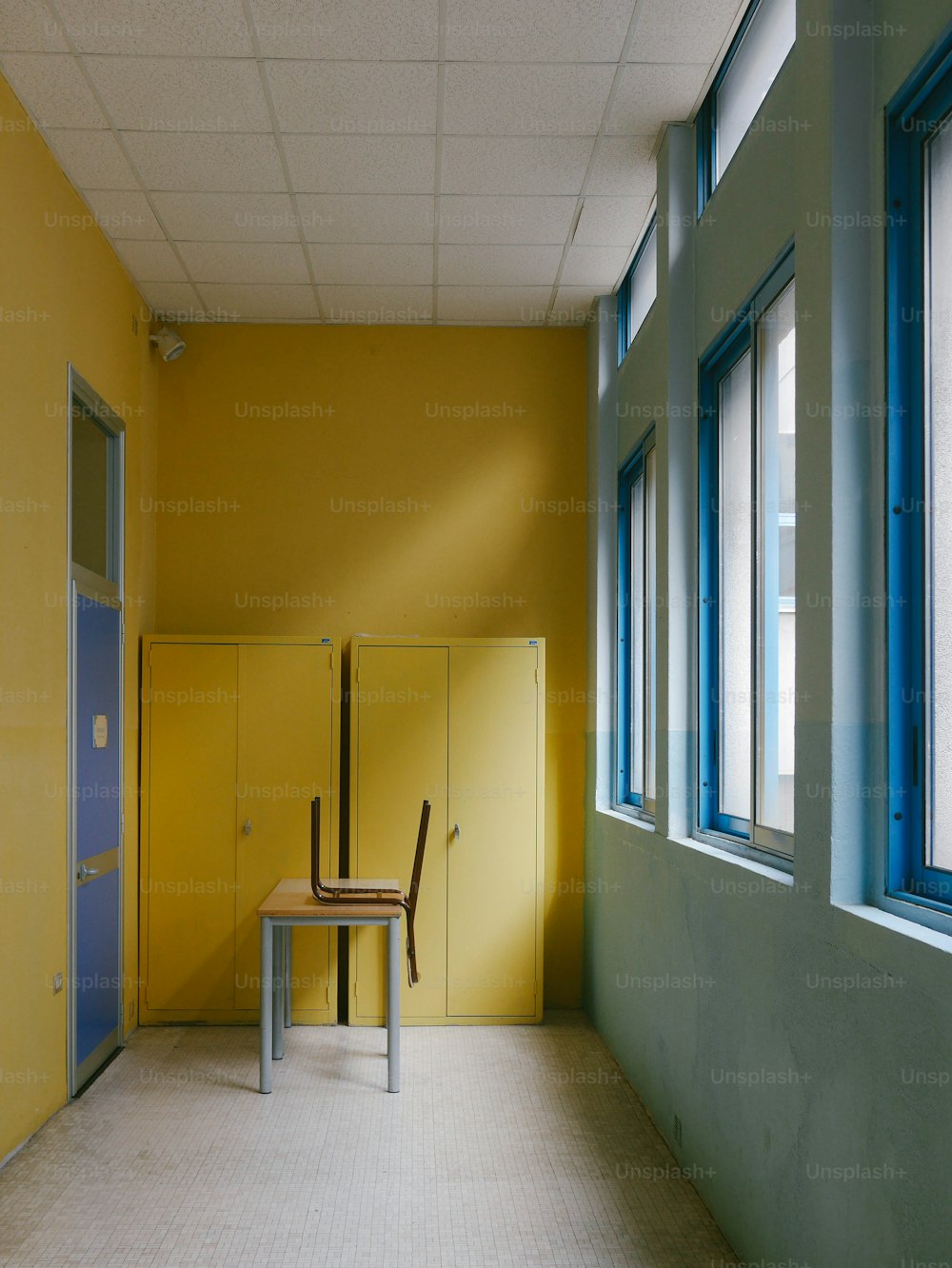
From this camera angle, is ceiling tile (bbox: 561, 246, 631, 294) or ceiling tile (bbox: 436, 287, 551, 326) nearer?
ceiling tile (bbox: 561, 246, 631, 294)

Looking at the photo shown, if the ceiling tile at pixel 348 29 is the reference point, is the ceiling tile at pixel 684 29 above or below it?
above

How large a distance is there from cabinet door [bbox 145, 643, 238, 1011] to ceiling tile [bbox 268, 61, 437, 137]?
8.24 feet

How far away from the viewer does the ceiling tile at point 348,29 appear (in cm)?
336

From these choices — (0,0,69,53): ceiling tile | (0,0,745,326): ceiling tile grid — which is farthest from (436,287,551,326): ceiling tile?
(0,0,69,53): ceiling tile

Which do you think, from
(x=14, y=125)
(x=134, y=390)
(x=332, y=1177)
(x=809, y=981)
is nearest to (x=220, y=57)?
(x=14, y=125)

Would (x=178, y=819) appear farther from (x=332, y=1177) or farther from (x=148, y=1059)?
(x=332, y=1177)

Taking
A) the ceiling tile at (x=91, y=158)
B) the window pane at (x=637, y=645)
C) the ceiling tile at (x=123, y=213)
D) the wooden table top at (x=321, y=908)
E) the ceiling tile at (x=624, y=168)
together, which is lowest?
the wooden table top at (x=321, y=908)

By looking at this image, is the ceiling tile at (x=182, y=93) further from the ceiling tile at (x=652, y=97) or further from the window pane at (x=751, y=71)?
the window pane at (x=751, y=71)

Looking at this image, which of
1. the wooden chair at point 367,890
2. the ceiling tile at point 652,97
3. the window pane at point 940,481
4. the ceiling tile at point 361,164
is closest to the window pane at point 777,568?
the window pane at point 940,481

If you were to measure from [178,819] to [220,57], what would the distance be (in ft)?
10.9

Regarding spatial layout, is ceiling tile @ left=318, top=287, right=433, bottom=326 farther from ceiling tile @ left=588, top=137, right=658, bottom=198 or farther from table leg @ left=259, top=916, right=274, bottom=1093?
table leg @ left=259, top=916, right=274, bottom=1093

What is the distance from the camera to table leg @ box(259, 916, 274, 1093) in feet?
14.9

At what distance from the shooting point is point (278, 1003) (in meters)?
4.98

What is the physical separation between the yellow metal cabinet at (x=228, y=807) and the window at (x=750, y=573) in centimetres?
225
